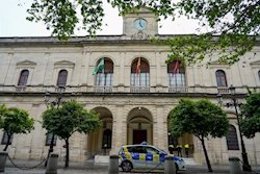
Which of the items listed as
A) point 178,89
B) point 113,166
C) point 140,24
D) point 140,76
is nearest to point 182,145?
point 178,89

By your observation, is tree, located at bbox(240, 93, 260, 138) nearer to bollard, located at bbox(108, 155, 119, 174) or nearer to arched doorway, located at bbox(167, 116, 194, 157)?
arched doorway, located at bbox(167, 116, 194, 157)

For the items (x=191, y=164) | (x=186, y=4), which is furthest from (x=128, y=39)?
(x=186, y=4)

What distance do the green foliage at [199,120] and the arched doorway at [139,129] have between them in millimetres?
8231

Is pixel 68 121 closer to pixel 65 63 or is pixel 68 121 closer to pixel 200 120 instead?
pixel 200 120

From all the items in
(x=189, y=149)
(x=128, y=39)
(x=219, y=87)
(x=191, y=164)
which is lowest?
(x=191, y=164)

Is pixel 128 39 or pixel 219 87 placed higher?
pixel 128 39

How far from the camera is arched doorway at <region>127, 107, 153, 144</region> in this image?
73.5ft

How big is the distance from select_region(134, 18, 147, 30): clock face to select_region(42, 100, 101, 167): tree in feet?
39.7

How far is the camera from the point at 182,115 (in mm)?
13875

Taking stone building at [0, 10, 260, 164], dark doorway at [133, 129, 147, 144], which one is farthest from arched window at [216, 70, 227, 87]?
dark doorway at [133, 129, 147, 144]

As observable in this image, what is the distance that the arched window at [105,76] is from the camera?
2111cm

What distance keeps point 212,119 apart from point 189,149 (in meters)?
7.83

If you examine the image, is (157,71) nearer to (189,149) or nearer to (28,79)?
(189,149)

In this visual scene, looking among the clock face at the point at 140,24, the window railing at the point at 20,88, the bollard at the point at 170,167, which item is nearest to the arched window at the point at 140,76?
the clock face at the point at 140,24
